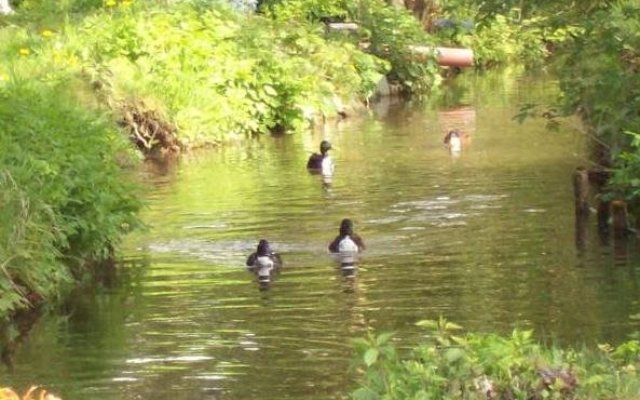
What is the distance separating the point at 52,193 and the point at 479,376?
7989 mm

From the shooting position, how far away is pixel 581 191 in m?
19.7

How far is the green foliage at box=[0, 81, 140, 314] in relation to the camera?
50.8ft

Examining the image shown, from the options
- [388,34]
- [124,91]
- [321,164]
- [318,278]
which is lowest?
[318,278]

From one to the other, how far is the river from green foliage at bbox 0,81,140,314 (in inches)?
17.1

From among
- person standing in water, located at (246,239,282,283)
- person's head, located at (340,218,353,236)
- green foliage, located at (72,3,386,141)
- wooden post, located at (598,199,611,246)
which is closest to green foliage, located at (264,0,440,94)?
green foliage, located at (72,3,386,141)

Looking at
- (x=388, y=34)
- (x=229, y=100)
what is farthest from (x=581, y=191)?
(x=388, y=34)

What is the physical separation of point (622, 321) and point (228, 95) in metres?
20.2

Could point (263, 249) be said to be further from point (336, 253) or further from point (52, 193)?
point (52, 193)

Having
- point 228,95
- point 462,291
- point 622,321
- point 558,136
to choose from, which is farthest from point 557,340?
point 228,95

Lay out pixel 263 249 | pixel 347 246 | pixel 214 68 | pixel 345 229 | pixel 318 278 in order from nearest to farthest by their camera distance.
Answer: pixel 318 278 < pixel 263 249 < pixel 347 246 < pixel 345 229 < pixel 214 68

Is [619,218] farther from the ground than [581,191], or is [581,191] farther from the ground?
[581,191]

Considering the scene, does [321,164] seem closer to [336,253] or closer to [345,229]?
[345,229]

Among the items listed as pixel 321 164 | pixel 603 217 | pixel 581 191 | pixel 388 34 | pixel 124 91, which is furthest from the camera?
pixel 388 34

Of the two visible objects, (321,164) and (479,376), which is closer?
(479,376)
